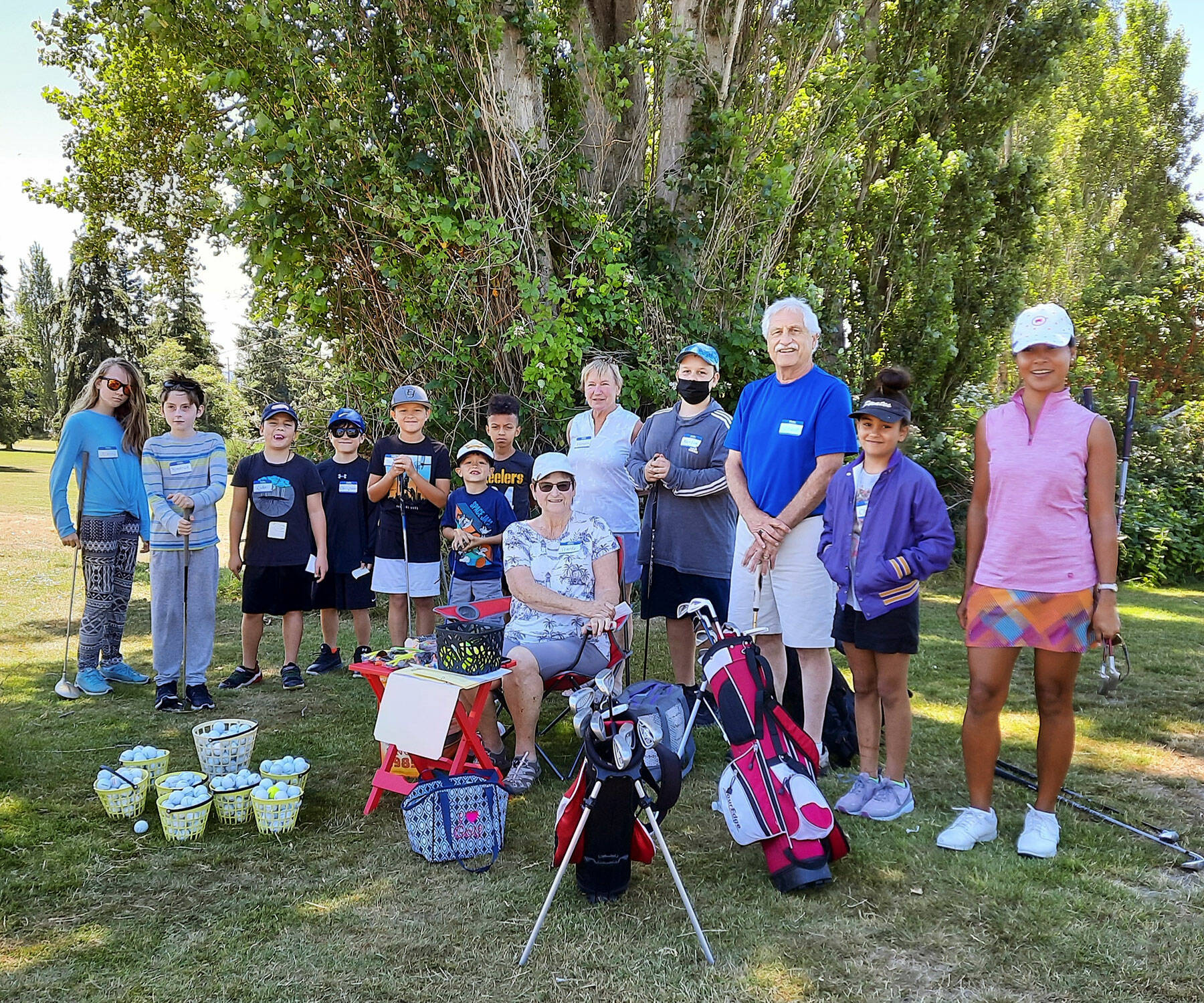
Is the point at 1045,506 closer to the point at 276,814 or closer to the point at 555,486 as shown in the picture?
the point at 555,486

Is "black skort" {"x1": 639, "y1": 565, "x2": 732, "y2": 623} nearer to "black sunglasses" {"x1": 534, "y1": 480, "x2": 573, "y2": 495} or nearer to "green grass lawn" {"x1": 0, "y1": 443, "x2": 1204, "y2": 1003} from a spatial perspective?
"green grass lawn" {"x1": 0, "y1": 443, "x2": 1204, "y2": 1003}

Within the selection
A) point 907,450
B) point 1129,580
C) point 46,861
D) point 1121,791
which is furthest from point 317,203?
point 1129,580

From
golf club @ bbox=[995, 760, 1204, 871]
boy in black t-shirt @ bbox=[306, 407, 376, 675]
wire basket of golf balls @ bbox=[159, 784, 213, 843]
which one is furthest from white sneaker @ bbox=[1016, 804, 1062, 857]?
boy in black t-shirt @ bbox=[306, 407, 376, 675]

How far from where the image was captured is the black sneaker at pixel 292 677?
507 cm

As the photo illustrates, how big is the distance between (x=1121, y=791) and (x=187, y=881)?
3.62 meters

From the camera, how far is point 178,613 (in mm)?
4598

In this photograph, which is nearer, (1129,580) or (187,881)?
(187,881)

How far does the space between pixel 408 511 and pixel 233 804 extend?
81.4 inches

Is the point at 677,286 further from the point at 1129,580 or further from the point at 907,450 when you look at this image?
the point at 1129,580

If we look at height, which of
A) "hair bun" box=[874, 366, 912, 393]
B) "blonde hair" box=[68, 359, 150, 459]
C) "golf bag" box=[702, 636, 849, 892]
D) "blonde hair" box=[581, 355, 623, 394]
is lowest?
"golf bag" box=[702, 636, 849, 892]

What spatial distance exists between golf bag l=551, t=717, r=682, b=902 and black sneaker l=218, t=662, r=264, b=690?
10.2ft

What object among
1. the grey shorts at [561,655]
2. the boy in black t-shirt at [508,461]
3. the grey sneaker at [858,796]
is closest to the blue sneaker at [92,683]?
the boy in black t-shirt at [508,461]

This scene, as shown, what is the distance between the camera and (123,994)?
217cm

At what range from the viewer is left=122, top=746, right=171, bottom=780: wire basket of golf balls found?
3.38 m
